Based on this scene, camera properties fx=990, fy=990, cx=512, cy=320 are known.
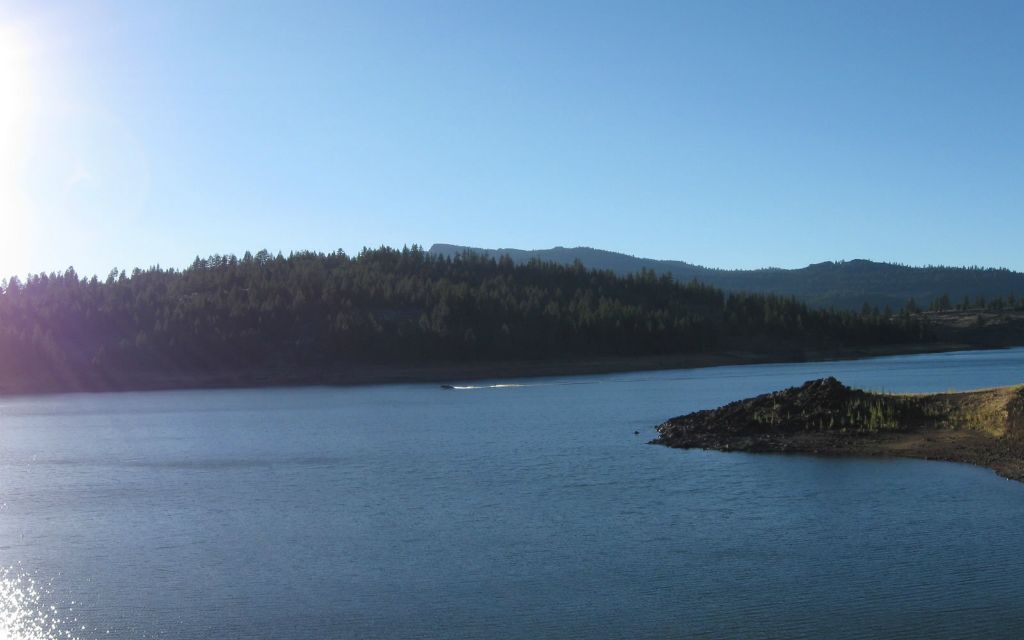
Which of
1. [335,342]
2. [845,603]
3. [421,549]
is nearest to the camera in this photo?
[845,603]

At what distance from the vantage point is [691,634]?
14648 mm

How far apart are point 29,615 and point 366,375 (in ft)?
296

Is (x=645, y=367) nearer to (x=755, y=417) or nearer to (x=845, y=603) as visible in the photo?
(x=755, y=417)

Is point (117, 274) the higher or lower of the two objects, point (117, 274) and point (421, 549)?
the higher

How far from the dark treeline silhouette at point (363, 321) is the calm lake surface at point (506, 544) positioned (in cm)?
7131

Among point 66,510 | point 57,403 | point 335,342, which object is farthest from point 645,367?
point 66,510

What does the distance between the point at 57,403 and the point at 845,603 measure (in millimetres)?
79545

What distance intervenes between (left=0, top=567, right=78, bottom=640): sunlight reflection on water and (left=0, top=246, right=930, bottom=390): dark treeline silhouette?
91.0 metres

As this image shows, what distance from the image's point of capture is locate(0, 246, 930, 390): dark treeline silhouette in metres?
111

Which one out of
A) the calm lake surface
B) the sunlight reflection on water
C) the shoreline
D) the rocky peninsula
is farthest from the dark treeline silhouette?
the sunlight reflection on water

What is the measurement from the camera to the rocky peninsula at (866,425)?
30.8 metres

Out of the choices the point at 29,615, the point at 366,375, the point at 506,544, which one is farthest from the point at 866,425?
the point at 366,375

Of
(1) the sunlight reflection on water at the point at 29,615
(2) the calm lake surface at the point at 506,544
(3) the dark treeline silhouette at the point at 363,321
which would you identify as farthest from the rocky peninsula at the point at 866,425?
(3) the dark treeline silhouette at the point at 363,321

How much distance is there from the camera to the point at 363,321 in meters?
118
